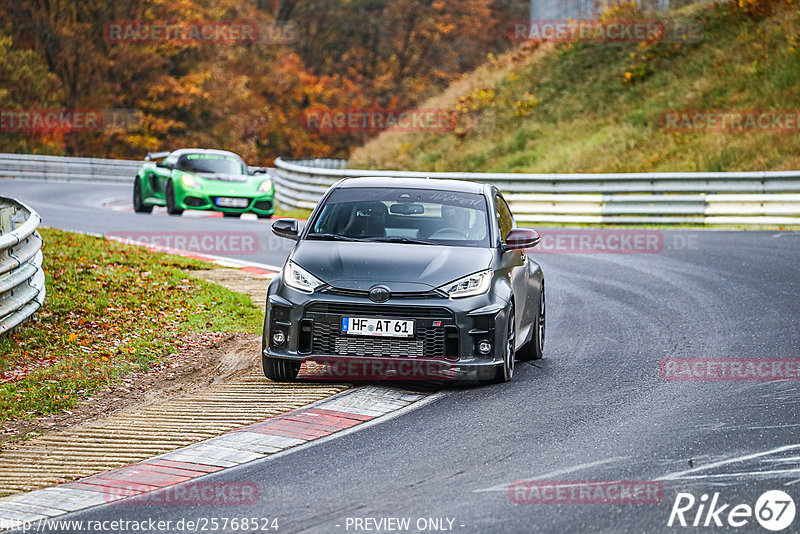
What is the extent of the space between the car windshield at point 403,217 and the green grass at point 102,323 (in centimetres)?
196

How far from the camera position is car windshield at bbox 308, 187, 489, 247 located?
31.0ft

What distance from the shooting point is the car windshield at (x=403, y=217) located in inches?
372

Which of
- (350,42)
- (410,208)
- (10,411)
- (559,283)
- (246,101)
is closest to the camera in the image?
(10,411)

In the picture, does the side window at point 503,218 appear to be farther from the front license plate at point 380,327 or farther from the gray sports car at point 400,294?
the front license plate at point 380,327

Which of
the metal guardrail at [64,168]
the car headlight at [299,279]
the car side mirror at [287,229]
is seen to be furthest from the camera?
the metal guardrail at [64,168]

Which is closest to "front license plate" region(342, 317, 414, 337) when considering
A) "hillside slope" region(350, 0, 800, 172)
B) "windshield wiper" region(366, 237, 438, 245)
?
"windshield wiper" region(366, 237, 438, 245)

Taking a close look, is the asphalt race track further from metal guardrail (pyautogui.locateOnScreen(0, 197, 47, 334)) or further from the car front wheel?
the car front wheel

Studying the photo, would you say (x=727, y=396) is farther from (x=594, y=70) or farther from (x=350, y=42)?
(x=350, y=42)

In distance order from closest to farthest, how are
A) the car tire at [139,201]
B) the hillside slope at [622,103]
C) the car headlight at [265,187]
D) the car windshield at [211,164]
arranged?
the car headlight at [265,187] < the car windshield at [211,164] < the car tire at [139,201] < the hillside slope at [622,103]

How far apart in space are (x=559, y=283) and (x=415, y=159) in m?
23.3

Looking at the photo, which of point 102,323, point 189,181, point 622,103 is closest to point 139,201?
point 189,181

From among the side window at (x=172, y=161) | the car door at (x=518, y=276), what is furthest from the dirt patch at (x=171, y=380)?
the side window at (x=172, y=161)

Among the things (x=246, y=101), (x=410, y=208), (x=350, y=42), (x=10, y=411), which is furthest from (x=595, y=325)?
(x=350, y=42)

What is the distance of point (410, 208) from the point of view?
970cm
